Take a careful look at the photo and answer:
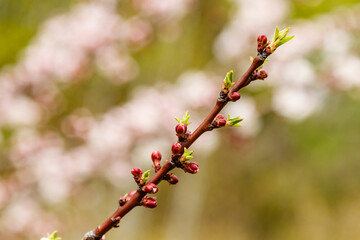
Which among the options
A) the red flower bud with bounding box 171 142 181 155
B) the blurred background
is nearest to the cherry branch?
the red flower bud with bounding box 171 142 181 155

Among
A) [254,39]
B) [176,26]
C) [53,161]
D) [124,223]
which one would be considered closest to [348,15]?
[254,39]

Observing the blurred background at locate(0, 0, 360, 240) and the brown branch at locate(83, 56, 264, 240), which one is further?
the blurred background at locate(0, 0, 360, 240)

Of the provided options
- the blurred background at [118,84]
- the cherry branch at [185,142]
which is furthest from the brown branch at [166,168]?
the blurred background at [118,84]

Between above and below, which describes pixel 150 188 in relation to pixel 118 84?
below

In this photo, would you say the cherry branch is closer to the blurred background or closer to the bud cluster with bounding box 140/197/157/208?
the bud cluster with bounding box 140/197/157/208

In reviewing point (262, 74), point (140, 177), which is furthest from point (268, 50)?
point (140, 177)

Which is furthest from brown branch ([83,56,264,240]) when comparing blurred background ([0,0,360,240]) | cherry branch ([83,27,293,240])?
blurred background ([0,0,360,240])

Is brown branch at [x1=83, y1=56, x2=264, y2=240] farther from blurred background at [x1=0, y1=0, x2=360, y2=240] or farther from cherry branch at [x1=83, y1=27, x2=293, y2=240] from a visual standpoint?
blurred background at [x1=0, y1=0, x2=360, y2=240]

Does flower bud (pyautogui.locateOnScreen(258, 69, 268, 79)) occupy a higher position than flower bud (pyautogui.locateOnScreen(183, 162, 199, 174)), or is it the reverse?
flower bud (pyautogui.locateOnScreen(258, 69, 268, 79))

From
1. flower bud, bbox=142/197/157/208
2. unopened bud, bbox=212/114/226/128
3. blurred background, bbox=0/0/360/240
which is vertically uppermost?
blurred background, bbox=0/0/360/240

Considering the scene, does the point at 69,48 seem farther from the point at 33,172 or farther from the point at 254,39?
the point at 254,39

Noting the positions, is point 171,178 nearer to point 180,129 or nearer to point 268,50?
point 180,129
